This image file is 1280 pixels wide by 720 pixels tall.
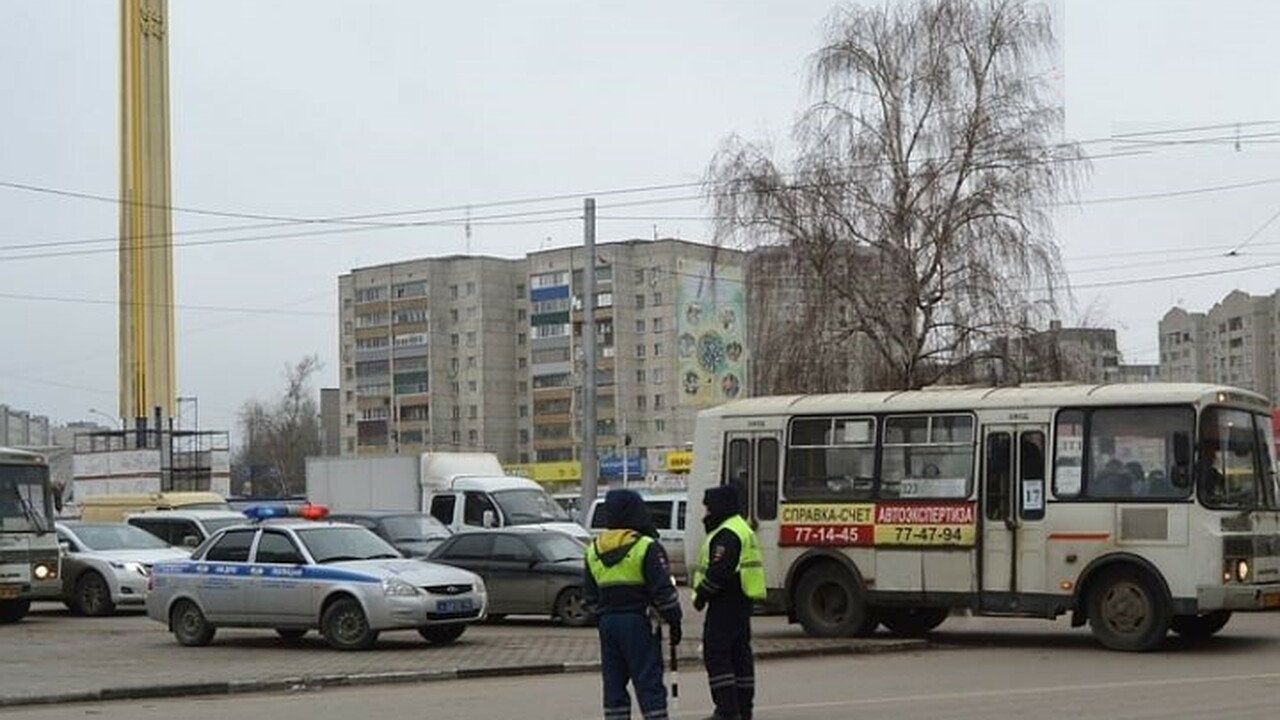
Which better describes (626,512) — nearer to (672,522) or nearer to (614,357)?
(672,522)

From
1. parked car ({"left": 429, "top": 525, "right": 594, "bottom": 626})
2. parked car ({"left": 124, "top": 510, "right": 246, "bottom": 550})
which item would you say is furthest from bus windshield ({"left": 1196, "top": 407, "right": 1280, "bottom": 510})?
parked car ({"left": 124, "top": 510, "right": 246, "bottom": 550})

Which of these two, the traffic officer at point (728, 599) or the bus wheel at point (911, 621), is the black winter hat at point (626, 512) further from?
the bus wheel at point (911, 621)

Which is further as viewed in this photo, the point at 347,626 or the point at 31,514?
the point at 31,514

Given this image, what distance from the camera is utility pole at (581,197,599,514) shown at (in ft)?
126

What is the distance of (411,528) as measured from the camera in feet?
95.8

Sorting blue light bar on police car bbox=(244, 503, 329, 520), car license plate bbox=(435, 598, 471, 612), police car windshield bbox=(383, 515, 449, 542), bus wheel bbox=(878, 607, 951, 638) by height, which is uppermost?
blue light bar on police car bbox=(244, 503, 329, 520)

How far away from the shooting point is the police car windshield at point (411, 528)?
28947 millimetres

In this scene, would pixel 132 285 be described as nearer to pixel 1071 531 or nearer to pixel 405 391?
pixel 405 391

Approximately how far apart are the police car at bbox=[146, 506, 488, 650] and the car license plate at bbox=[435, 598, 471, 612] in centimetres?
1

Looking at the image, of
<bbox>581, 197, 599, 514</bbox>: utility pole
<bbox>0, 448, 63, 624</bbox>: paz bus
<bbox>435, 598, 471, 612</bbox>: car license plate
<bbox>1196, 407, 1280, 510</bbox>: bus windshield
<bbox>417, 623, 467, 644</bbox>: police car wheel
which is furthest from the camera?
<bbox>581, 197, 599, 514</bbox>: utility pole

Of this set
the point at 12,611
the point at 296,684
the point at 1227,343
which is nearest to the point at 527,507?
the point at 12,611

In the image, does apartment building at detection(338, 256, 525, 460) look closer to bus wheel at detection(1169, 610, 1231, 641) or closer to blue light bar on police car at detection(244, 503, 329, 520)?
blue light bar on police car at detection(244, 503, 329, 520)

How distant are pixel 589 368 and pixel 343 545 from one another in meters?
17.4

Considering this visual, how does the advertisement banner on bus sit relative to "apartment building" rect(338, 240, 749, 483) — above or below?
below
